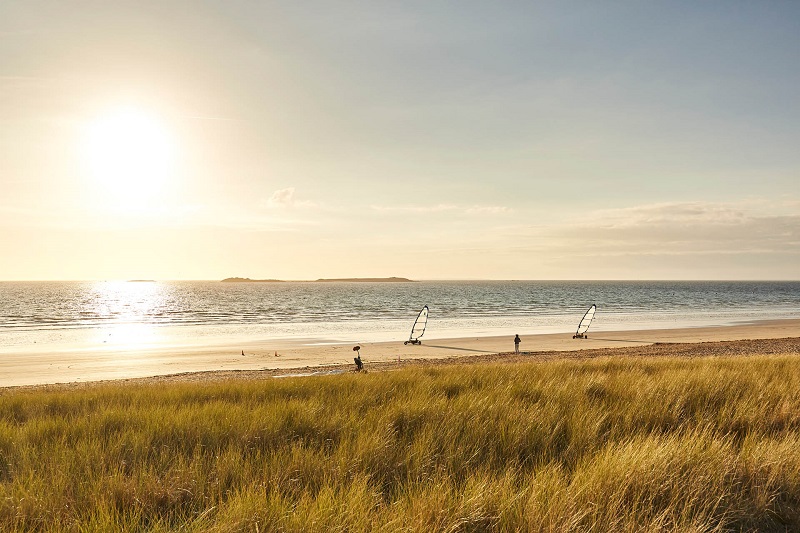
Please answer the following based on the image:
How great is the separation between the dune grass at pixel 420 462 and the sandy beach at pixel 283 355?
42.4 ft

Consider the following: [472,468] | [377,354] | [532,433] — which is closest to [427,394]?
[532,433]

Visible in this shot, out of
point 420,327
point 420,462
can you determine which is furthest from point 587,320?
point 420,462

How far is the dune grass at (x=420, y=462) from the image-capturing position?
3.47m

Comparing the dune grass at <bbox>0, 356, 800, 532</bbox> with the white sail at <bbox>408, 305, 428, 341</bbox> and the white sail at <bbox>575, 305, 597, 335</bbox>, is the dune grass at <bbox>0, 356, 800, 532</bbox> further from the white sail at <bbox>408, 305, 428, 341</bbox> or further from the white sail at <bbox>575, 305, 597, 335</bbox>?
the white sail at <bbox>575, 305, 597, 335</bbox>

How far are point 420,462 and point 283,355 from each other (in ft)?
75.9

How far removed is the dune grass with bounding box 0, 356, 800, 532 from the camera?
11.4ft

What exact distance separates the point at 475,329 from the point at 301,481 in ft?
124

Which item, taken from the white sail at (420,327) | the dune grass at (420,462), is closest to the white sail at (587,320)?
the white sail at (420,327)

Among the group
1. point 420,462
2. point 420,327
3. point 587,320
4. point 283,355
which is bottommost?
point 283,355

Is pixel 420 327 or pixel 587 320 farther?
pixel 587 320

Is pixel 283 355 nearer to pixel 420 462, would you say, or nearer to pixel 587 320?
pixel 587 320

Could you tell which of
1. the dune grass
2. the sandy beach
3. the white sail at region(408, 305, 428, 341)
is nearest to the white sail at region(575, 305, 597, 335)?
the sandy beach

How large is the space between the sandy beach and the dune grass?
12910 mm

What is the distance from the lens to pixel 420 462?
15.4 ft
